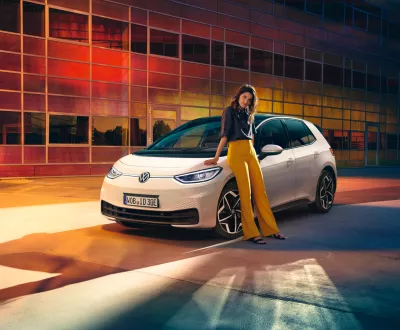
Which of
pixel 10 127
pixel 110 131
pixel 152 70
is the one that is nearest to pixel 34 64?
pixel 10 127

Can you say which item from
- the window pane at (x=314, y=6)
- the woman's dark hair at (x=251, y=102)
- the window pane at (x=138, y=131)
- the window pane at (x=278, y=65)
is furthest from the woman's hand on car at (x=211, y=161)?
the window pane at (x=314, y=6)

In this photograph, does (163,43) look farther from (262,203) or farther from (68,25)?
(262,203)

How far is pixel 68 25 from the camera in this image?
2208cm

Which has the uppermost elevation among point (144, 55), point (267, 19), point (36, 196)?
point (267, 19)

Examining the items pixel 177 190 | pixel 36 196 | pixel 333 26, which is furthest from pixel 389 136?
pixel 177 190

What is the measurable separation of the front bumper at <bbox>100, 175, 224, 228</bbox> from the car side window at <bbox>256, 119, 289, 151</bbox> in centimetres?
136

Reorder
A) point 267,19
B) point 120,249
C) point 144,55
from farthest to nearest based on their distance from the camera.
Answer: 1. point 267,19
2. point 144,55
3. point 120,249

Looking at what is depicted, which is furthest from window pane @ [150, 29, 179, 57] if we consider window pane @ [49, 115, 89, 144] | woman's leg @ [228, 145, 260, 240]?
woman's leg @ [228, 145, 260, 240]

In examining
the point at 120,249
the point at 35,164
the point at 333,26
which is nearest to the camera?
the point at 120,249

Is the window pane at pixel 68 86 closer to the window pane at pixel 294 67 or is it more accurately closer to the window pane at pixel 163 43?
the window pane at pixel 163 43

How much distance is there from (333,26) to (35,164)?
21172 mm

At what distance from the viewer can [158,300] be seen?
4352mm

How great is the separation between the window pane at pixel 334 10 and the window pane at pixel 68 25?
1696cm

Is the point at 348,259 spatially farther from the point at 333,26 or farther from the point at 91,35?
the point at 333,26
